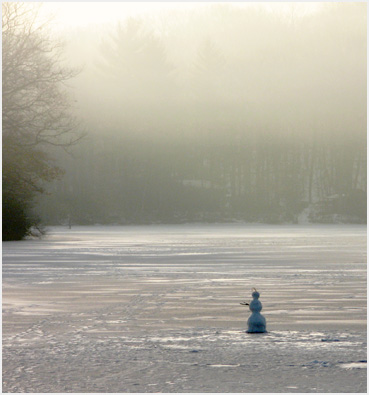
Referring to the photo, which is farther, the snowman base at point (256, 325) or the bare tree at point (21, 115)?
the bare tree at point (21, 115)

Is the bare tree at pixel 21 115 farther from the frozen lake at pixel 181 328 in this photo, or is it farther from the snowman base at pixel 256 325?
the snowman base at pixel 256 325

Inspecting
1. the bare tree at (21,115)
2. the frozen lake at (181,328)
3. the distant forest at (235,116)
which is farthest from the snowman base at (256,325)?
the distant forest at (235,116)

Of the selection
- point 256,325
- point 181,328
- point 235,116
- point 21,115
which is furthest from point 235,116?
point 256,325

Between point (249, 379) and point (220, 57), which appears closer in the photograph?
point (249, 379)

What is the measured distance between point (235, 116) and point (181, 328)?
84.3 meters

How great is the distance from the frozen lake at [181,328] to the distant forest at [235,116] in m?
67.1

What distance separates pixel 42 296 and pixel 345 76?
270 ft

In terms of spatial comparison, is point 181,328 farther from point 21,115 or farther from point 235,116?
point 235,116

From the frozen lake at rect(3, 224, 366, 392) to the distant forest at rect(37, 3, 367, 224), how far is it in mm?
67111

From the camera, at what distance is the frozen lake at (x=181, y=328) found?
9.00 m

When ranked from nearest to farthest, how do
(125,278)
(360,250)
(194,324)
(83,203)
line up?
(194,324) → (125,278) → (360,250) → (83,203)

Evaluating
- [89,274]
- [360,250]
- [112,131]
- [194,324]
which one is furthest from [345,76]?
[194,324]

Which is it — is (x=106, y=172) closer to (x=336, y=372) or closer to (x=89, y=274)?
(x=89, y=274)

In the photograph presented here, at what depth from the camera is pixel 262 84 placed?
317 ft
